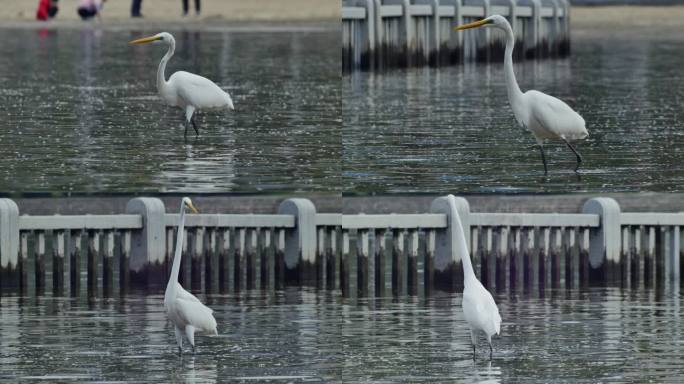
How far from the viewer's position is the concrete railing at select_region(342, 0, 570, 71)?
63.8 feet

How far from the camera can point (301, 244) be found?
16.0 metres

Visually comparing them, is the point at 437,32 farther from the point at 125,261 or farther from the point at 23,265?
the point at 23,265

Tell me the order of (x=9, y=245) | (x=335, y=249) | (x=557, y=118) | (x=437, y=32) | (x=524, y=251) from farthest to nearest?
1. (x=437, y=32)
2. (x=524, y=251)
3. (x=9, y=245)
4. (x=335, y=249)
5. (x=557, y=118)

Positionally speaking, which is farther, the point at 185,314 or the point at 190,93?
the point at 190,93

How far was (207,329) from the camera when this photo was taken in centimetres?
1273

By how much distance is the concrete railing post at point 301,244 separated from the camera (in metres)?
15.7

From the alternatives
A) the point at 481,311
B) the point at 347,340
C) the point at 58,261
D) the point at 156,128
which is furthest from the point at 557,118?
the point at 58,261

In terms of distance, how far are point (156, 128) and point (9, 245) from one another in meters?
1.98

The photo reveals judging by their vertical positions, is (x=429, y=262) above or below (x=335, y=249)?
below

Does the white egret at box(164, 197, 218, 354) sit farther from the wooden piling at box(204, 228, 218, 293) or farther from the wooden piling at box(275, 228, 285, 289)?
the wooden piling at box(204, 228, 218, 293)

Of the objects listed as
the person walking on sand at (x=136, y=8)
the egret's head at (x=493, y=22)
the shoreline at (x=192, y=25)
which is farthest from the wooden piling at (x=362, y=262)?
the person walking on sand at (x=136, y=8)

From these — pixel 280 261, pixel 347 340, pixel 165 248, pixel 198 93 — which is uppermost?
pixel 198 93

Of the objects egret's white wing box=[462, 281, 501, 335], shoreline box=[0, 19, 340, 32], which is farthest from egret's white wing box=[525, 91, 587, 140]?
shoreline box=[0, 19, 340, 32]

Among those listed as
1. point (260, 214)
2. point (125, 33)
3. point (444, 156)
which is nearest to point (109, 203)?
point (260, 214)
